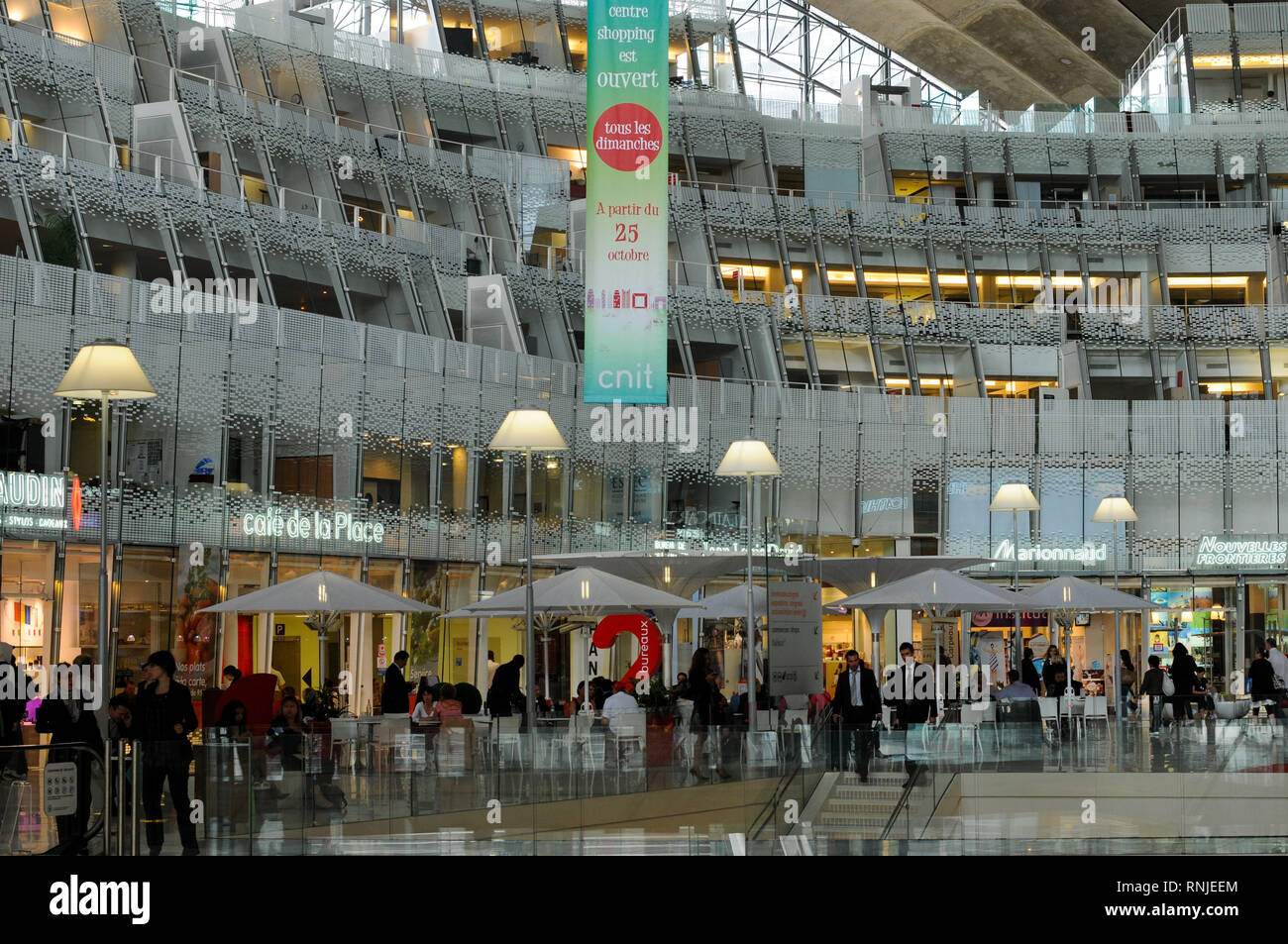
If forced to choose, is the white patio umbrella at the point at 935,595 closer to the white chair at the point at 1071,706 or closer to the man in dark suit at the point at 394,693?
the white chair at the point at 1071,706

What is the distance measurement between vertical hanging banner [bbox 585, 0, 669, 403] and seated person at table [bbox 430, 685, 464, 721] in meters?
14.2

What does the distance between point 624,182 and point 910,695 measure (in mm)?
13913

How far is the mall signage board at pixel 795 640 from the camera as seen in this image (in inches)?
761

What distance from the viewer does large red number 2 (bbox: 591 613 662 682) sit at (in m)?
26.3

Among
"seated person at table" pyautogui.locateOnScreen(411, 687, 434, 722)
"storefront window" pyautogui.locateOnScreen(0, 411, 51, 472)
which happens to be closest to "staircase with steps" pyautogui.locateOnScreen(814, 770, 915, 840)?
"seated person at table" pyautogui.locateOnScreen(411, 687, 434, 722)

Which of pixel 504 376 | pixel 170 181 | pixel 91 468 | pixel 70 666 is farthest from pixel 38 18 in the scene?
pixel 70 666

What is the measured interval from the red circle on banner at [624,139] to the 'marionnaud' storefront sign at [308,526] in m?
8.88

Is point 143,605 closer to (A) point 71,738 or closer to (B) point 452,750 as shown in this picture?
(A) point 71,738

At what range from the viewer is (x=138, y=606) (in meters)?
24.7

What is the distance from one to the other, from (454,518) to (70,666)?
34.7 feet

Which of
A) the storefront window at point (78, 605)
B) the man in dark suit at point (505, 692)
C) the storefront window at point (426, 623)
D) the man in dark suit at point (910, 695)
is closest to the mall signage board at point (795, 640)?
→ the man in dark suit at point (910, 695)

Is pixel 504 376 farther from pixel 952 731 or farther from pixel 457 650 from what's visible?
pixel 952 731

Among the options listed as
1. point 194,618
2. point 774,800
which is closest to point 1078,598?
point 774,800

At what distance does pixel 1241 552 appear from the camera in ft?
133
